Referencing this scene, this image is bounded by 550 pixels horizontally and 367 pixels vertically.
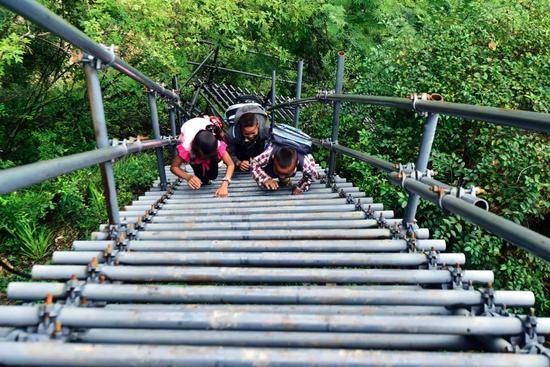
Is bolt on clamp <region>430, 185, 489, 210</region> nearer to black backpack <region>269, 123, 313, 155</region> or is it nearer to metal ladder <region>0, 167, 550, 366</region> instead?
metal ladder <region>0, 167, 550, 366</region>

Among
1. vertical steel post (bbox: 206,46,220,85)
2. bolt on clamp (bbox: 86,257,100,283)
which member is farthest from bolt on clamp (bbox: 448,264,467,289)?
vertical steel post (bbox: 206,46,220,85)

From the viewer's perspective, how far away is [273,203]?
9.68ft

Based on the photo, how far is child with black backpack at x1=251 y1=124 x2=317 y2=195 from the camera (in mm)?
3342

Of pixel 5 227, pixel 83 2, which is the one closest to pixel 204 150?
pixel 5 227

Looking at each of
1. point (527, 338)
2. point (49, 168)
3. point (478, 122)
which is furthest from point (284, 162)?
point (478, 122)

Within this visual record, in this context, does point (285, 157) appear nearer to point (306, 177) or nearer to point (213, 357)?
point (306, 177)

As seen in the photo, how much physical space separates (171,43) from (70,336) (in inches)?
201

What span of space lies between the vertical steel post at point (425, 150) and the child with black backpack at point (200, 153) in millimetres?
1693

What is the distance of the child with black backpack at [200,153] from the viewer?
140 inches

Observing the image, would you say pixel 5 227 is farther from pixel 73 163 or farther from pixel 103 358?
pixel 103 358

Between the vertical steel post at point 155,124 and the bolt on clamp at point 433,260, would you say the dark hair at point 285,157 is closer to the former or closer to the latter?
the vertical steel post at point 155,124

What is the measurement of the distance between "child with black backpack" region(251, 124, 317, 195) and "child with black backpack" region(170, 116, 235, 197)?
326 millimetres

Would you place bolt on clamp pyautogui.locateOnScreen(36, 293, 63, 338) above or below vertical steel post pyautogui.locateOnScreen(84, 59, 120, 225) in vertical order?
below

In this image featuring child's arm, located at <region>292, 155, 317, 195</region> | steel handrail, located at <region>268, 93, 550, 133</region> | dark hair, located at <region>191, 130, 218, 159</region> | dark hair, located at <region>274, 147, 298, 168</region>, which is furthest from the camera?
dark hair, located at <region>191, 130, 218, 159</region>
